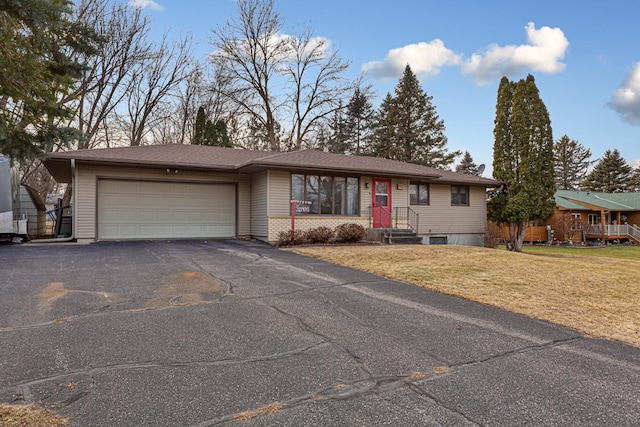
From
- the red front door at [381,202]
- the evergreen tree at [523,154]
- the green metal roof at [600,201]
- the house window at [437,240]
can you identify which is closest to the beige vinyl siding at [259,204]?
the red front door at [381,202]

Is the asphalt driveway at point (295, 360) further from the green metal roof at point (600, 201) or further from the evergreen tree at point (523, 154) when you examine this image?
the green metal roof at point (600, 201)

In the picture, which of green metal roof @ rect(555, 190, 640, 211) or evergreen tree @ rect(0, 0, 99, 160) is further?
green metal roof @ rect(555, 190, 640, 211)

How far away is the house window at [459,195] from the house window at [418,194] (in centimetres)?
165

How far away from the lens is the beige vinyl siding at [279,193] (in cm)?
1316

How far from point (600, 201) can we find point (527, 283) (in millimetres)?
30771

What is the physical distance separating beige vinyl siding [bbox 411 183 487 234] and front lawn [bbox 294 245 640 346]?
6.50 meters

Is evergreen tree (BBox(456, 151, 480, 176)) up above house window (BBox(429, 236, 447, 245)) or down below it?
above

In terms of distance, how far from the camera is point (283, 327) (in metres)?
4.02

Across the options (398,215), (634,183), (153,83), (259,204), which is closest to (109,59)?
(153,83)

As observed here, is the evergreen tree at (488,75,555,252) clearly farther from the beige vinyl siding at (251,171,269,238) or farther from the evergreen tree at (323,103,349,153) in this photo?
the evergreen tree at (323,103,349,153)

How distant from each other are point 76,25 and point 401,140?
27455 millimetres

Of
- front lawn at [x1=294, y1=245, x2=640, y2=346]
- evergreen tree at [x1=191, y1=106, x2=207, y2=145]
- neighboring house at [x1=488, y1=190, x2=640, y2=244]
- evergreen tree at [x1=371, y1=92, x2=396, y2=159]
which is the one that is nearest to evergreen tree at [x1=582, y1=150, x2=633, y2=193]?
neighboring house at [x1=488, y1=190, x2=640, y2=244]

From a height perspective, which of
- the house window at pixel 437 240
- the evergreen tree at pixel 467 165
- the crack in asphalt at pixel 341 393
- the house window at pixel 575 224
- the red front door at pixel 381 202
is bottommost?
the crack in asphalt at pixel 341 393

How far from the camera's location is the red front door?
15062 millimetres
